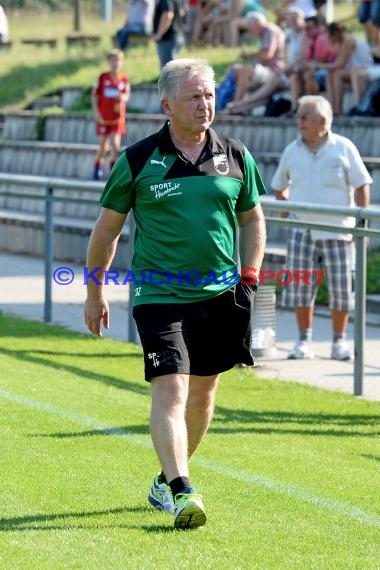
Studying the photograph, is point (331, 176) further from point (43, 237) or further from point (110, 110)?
point (110, 110)

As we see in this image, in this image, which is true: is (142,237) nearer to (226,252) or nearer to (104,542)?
(226,252)

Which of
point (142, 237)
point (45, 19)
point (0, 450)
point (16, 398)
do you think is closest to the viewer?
point (142, 237)

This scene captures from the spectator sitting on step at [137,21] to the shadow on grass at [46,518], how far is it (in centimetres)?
2288

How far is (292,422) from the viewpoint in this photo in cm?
852

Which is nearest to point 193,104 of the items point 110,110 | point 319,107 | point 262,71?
point 319,107

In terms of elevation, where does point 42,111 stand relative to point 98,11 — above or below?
below

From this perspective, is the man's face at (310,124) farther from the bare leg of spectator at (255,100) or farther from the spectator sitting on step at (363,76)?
the bare leg of spectator at (255,100)

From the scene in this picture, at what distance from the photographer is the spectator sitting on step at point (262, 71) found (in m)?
20.3

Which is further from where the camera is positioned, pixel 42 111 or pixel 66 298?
pixel 42 111

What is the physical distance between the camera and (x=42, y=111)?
25.4 metres

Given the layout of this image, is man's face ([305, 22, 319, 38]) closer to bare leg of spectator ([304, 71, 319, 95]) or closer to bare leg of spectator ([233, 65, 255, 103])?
bare leg of spectator ([304, 71, 319, 95])

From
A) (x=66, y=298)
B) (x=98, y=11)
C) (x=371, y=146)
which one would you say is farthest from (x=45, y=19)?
(x=66, y=298)

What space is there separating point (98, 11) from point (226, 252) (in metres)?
48.2

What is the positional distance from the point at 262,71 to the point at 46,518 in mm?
15054
